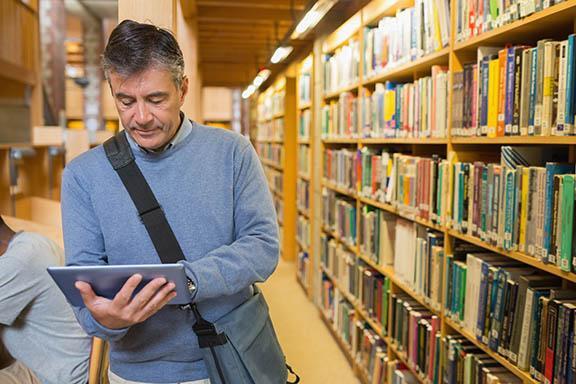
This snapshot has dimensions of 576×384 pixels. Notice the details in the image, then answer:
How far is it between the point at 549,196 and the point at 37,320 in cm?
176

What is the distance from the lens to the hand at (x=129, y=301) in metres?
1.11

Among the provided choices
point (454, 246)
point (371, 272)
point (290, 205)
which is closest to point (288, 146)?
point (290, 205)

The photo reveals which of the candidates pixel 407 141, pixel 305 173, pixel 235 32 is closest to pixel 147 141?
pixel 407 141

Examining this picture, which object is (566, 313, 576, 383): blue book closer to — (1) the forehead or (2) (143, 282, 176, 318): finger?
(2) (143, 282, 176, 318): finger

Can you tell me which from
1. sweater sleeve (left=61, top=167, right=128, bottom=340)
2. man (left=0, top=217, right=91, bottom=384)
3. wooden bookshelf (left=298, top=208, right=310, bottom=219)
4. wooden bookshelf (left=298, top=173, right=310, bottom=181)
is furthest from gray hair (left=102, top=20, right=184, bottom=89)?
wooden bookshelf (left=298, top=208, right=310, bottom=219)

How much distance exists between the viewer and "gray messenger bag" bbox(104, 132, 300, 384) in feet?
4.21

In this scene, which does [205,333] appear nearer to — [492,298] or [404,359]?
[492,298]

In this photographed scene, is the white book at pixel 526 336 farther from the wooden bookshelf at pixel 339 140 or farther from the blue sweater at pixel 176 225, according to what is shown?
the wooden bookshelf at pixel 339 140

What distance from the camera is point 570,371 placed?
5.38ft

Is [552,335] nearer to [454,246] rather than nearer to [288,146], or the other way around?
[454,246]

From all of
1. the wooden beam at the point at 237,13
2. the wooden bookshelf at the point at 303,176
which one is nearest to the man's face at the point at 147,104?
the wooden beam at the point at 237,13

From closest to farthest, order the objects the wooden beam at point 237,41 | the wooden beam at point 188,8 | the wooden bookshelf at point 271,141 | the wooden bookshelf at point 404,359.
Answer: the wooden bookshelf at point 404,359, the wooden beam at point 188,8, the wooden beam at point 237,41, the wooden bookshelf at point 271,141

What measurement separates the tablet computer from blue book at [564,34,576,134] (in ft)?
4.06

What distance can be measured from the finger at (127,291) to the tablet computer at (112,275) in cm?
1
